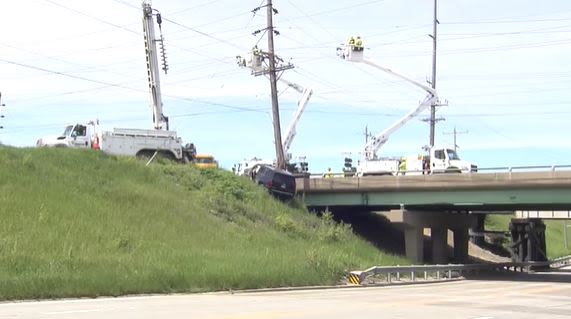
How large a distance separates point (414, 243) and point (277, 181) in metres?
10.4

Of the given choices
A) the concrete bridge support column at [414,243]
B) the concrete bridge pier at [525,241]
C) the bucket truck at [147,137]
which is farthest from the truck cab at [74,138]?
the concrete bridge pier at [525,241]

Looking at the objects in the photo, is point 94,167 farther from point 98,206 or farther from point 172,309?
point 172,309

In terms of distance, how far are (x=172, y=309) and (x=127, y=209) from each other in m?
17.9

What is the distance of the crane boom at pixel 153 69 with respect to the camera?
49369 mm

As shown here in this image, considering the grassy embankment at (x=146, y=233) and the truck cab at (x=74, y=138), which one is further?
the truck cab at (x=74, y=138)

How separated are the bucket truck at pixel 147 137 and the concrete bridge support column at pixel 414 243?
620 inches

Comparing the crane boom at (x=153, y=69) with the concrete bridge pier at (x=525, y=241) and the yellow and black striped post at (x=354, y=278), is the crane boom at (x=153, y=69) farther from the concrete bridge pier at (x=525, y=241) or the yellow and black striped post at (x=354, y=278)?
the concrete bridge pier at (x=525, y=241)

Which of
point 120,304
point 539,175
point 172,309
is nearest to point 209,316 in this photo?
point 172,309

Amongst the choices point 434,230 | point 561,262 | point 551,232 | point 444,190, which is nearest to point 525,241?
point 561,262

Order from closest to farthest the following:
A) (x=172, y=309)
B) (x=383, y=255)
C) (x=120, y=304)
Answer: (x=172, y=309)
(x=120, y=304)
(x=383, y=255)

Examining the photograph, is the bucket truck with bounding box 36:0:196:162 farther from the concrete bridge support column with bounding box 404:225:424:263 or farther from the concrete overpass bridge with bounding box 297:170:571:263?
the concrete bridge support column with bounding box 404:225:424:263

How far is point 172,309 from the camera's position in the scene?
1720cm

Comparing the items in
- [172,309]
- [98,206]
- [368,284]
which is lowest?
[368,284]

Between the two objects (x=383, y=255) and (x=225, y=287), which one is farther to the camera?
(x=383, y=255)
